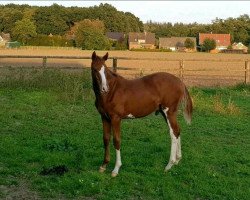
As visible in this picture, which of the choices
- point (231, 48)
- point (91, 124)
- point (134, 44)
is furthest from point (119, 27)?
point (91, 124)

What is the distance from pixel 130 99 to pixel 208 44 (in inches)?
3900

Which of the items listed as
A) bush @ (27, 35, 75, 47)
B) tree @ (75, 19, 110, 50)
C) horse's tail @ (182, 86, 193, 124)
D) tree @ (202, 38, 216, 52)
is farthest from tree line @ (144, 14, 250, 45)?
horse's tail @ (182, 86, 193, 124)

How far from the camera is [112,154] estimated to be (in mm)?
7559

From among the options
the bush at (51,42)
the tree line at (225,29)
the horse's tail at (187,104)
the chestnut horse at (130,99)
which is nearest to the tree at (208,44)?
the tree line at (225,29)

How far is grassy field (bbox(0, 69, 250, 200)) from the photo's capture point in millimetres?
5734

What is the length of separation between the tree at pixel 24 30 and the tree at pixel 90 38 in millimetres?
11572

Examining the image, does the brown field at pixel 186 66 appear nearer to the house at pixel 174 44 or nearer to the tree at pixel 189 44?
the tree at pixel 189 44

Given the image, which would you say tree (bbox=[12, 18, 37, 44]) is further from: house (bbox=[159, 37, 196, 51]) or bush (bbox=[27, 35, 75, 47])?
house (bbox=[159, 37, 196, 51])

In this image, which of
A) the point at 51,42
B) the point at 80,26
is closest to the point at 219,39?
the point at 80,26

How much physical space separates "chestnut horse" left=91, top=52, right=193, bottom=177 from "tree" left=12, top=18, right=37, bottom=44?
290 feet

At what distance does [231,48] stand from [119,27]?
33015 millimetres

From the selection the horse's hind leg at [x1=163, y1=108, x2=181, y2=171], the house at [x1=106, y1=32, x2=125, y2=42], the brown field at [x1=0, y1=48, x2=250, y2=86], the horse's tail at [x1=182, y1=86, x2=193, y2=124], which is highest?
the house at [x1=106, y1=32, x2=125, y2=42]

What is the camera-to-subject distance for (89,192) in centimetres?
559

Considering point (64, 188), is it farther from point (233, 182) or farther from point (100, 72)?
point (233, 182)
